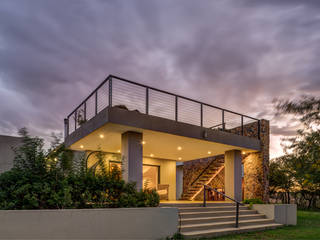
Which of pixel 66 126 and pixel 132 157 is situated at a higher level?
pixel 66 126

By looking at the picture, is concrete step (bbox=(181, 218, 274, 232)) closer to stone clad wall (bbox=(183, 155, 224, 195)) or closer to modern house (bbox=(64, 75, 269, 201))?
modern house (bbox=(64, 75, 269, 201))

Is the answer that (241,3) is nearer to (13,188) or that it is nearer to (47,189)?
(47,189)

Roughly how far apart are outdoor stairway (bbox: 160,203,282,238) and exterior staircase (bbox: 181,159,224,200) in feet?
15.1

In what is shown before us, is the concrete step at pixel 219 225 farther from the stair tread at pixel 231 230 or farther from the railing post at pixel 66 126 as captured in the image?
the railing post at pixel 66 126

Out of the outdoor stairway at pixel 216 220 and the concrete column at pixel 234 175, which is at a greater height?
the concrete column at pixel 234 175

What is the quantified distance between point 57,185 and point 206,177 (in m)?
11.1

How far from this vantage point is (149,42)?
11.2m

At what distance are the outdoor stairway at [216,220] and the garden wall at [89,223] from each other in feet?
3.22

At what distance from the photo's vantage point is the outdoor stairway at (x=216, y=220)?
8102 millimetres

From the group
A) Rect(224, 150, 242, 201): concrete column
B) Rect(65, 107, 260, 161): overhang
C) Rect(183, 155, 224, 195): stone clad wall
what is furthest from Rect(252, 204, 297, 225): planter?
Rect(183, 155, 224, 195): stone clad wall

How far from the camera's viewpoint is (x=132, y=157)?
9.66 metres

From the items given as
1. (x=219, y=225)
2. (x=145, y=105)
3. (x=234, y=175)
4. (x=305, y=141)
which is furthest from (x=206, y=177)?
(x=305, y=141)

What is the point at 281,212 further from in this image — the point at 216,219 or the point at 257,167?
the point at 257,167

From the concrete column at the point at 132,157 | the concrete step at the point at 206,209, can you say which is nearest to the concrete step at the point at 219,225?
the concrete step at the point at 206,209
